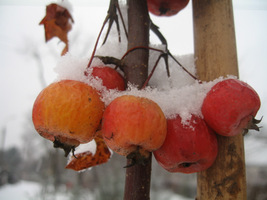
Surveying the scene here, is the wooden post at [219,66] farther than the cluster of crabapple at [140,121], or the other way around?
the wooden post at [219,66]

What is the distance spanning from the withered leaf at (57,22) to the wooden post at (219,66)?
2.18 feet

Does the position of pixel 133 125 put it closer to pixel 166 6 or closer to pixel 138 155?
pixel 138 155

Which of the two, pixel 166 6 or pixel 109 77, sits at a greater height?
pixel 166 6

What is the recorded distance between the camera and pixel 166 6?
93cm

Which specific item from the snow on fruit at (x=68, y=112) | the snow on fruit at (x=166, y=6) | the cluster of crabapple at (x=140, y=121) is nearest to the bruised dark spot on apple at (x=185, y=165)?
the cluster of crabapple at (x=140, y=121)

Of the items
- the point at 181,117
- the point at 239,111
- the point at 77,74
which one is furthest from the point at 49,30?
the point at 239,111

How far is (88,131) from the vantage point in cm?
49

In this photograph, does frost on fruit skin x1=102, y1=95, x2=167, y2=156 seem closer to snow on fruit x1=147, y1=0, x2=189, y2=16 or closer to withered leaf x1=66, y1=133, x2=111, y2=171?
withered leaf x1=66, y1=133, x2=111, y2=171

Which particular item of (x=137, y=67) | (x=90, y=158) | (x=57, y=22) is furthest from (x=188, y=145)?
(x=57, y=22)

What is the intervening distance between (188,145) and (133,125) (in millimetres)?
187

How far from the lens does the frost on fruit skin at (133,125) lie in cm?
45

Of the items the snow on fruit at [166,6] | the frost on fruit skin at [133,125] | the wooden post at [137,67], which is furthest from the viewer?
the snow on fruit at [166,6]

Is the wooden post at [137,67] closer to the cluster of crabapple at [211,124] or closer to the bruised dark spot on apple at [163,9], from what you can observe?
the cluster of crabapple at [211,124]

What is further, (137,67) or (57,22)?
(57,22)
